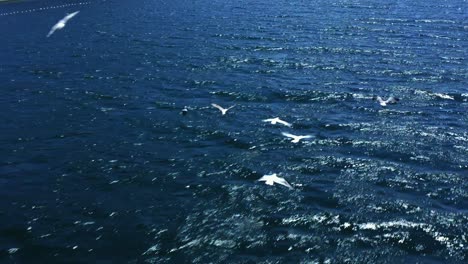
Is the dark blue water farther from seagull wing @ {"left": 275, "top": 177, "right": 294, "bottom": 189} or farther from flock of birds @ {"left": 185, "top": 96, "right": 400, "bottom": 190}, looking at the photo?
flock of birds @ {"left": 185, "top": 96, "right": 400, "bottom": 190}

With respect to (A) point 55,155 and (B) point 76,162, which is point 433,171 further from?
(A) point 55,155

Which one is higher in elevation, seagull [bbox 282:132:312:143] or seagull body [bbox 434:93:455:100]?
seagull body [bbox 434:93:455:100]

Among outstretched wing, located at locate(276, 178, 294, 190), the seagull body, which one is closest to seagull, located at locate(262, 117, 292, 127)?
outstretched wing, located at locate(276, 178, 294, 190)

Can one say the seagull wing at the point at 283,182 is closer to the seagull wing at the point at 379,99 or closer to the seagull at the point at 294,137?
the seagull at the point at 294,137

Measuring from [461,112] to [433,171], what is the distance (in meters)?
19.5

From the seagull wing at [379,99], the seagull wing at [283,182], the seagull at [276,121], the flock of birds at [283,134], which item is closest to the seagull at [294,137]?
the flock of birds at [283,134]

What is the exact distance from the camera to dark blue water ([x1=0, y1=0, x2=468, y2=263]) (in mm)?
36375

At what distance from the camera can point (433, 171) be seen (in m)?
45.9

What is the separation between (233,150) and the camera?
51125 millimetres

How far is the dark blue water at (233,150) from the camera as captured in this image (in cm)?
3638

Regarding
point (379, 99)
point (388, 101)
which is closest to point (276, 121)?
point (379, 99)

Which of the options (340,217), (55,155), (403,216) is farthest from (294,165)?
(55,155)

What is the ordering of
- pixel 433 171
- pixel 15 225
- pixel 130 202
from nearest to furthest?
1. pixel 15 225
2. pixel 130 202
3. pixel 433 171

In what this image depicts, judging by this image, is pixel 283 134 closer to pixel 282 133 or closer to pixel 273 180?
pixel 282 133
